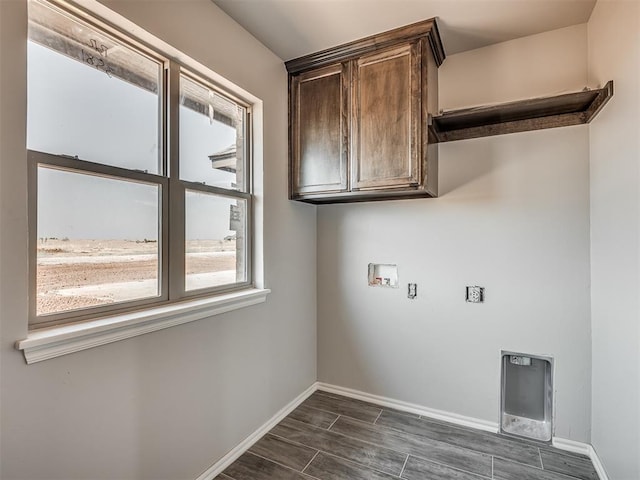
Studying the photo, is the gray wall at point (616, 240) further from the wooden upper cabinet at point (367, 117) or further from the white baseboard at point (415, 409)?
the wooden upper cabinet at point (367, 117)

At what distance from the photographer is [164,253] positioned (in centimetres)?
172

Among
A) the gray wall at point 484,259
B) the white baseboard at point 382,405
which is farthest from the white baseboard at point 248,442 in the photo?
the gray wall at point 484,259

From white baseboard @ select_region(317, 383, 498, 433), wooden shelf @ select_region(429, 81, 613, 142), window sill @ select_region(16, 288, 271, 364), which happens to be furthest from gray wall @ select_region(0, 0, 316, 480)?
wooden shelf @ select_region(429, 81, 613, 142)

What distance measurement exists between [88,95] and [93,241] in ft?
2.10

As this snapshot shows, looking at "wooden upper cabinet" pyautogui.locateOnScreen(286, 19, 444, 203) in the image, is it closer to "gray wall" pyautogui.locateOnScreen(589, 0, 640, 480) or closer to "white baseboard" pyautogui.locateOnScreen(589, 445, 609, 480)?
"gray wall" pyautogui.locateOnScreen(589, 0, 640, 480)

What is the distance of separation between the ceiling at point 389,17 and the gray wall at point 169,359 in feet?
0.61

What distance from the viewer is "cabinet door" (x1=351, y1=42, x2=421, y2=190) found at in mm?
2119

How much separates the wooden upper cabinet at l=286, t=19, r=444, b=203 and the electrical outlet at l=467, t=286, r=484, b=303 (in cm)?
76

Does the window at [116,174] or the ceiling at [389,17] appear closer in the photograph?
the window at [116,174]

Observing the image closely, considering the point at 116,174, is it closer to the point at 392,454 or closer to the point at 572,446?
the point at 392,454

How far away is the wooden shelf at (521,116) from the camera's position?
1895 millimetres

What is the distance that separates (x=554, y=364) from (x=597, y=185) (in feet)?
3.89

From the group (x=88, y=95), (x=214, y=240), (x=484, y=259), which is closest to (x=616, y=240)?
(x=484, y=259)

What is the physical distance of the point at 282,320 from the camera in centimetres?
255
